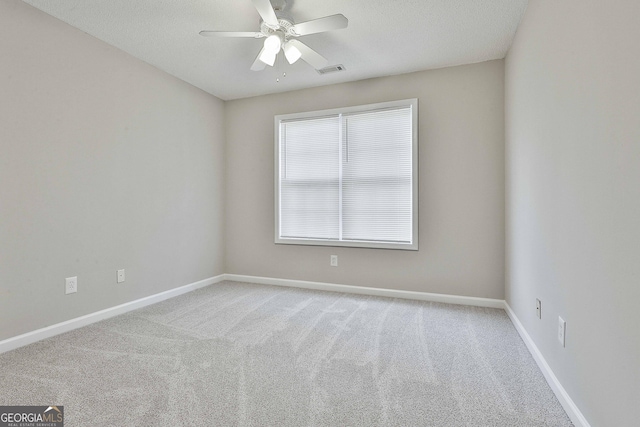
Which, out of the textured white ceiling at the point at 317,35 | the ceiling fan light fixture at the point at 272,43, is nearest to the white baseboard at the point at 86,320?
the textured white ceiling at the point at 317,35

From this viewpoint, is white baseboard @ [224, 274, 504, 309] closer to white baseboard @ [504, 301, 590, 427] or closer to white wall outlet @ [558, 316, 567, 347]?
white baseboard @ [504, 301, 590, 427]

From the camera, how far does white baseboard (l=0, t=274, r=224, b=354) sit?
6.94 ft

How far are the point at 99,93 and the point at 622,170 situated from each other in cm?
351

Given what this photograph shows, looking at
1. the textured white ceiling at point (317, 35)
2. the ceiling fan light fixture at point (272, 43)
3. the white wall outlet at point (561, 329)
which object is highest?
the textured white ceiling at point (317, 35)

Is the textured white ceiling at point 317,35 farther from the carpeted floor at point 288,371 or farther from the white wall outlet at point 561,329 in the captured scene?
the carpeted floor at point 288,371

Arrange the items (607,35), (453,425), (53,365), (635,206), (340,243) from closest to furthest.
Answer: (635,206)
(607,35)
(453,425)
(53,365)
(340,243)

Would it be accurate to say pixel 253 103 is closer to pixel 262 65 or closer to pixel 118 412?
pixel 262 65

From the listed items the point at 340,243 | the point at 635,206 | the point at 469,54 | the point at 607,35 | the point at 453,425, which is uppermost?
the point at 469,54

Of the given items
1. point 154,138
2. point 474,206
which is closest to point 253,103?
point 154,138

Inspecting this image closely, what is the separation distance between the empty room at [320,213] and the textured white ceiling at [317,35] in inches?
1.0

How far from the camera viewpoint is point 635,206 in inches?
38.8

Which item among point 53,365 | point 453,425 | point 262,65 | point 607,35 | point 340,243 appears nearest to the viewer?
point 607,35

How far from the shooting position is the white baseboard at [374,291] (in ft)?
10.0

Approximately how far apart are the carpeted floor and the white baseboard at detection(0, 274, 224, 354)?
0.25ft
